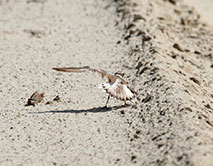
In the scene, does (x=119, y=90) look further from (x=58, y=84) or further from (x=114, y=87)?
(x=58, y=84)

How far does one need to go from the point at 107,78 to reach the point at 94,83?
1.06 meters

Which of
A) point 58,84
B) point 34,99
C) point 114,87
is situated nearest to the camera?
point 114,87

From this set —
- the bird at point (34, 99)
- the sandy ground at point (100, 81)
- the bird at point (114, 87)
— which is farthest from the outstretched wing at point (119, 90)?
the bird at point (34, 99)

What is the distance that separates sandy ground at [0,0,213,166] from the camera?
18.7ft

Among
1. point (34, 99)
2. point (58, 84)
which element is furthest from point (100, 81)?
point (34, 99)

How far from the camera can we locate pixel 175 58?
845 centimetres

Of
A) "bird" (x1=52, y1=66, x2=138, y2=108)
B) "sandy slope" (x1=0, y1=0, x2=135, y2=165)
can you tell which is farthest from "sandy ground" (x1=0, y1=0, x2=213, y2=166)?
"bird" (x1=52, y1=66, x2=138, y2=108)

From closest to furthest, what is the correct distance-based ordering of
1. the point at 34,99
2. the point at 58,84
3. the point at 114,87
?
1. the point at 114,87
2. the point at 34,99
3. the point at 58,84

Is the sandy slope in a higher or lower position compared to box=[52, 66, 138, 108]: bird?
lower

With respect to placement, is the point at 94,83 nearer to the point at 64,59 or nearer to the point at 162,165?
the point at 64,59

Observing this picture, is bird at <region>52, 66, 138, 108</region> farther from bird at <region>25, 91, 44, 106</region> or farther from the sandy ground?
bird at <region>25, 91, 44, 106</region>

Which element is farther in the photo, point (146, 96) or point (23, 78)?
point (23, 78)

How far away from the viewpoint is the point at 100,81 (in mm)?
7887

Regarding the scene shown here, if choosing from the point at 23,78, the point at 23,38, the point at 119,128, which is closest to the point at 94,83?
the point at 23,78
